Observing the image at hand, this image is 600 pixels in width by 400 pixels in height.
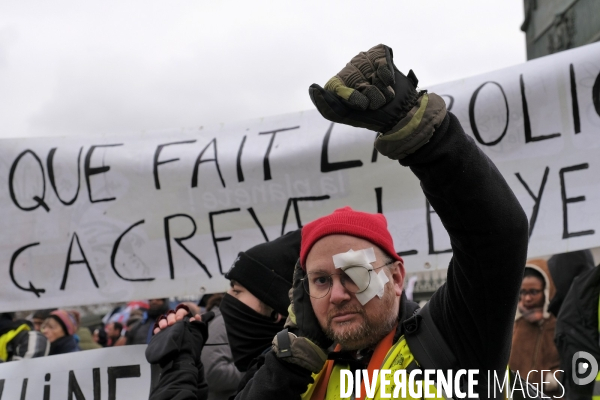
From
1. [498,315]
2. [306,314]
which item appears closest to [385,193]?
[306,314]

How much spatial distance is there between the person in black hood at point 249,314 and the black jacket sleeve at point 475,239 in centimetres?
106

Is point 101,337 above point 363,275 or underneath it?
underneath

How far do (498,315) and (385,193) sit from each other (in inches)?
82.7

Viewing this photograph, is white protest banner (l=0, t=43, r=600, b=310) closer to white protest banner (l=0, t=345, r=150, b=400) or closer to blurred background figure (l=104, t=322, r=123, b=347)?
white protest banner (l=0, t=345, r=150, b=400)

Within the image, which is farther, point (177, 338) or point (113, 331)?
point (113, 331)

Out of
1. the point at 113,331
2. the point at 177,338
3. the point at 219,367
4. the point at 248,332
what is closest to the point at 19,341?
the point at 219,367

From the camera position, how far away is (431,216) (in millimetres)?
3482

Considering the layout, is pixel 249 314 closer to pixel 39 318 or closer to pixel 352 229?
pixel 352 229

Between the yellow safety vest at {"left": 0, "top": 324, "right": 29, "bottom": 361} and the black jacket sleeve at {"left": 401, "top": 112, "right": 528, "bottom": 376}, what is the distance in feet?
11.5

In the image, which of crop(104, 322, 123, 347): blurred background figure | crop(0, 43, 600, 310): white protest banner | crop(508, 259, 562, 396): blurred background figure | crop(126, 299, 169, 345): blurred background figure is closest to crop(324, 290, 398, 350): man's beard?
crop(0, 43, 600, 310): white protest banner

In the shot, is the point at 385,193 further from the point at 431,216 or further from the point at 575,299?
the point at 575,299

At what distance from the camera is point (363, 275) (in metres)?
1.79

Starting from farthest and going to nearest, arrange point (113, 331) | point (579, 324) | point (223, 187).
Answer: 1. point (113, 331)
2. point (223, 187)
3. point (579, 324)

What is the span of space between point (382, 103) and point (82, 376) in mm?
2814
